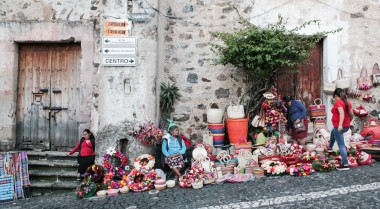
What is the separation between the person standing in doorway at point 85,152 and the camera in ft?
20.0

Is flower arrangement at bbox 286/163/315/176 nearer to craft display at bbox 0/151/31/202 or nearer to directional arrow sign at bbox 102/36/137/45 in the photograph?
directional arrow sign at bbox 102/36/137/45

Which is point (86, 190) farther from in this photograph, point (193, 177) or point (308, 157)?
point (308, 157)

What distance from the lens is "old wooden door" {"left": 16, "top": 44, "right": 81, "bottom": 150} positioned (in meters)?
6.89

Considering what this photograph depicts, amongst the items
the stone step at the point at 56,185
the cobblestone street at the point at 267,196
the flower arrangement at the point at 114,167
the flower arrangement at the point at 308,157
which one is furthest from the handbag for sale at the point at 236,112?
the stone step at the point at 56,185

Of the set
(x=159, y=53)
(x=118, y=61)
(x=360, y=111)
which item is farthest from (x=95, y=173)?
(x=360, y=111)

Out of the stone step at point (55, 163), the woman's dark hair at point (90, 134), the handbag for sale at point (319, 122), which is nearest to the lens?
the woman's dark hair at point (90, 134)

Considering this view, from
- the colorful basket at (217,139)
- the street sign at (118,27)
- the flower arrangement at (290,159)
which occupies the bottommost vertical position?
the flower arrangement at (290,159)

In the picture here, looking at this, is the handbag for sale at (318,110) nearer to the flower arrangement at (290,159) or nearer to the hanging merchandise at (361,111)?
the hanging merchandise at (361,111)

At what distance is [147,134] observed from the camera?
19.7ft

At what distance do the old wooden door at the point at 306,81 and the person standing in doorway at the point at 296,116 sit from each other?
0.44 metres

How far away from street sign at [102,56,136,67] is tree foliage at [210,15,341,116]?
167 centimetres

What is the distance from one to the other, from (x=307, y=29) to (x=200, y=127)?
309 centimetres

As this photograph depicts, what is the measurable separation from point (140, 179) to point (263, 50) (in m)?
3.22

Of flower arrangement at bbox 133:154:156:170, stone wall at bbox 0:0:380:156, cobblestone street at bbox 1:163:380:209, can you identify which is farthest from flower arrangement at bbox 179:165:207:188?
stone wall at bbox 0:0:380:156
